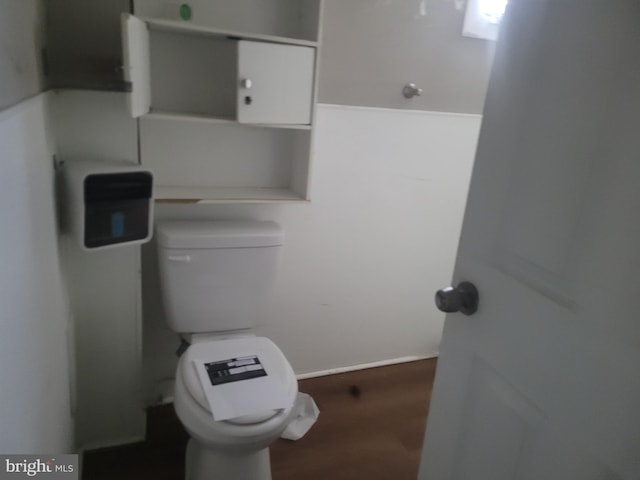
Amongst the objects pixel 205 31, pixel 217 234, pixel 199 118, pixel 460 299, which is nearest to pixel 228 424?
pixel 217 234

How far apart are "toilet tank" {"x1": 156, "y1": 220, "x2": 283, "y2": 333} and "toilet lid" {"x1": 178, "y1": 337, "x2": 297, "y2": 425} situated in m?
0.11

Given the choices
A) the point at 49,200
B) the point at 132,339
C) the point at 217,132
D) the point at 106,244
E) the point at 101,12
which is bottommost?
the point at 132,339

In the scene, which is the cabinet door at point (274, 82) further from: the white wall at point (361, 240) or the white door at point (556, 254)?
the white door at point (556, 254)

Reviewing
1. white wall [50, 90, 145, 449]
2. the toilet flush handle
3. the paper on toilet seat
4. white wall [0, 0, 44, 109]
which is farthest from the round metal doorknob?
white wall [50, 90, 145, 449]

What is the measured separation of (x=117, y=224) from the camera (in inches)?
50.6

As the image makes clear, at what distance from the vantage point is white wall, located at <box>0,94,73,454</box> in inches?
25.7

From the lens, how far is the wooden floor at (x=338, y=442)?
155cm

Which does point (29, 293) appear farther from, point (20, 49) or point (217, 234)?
point (217, 234)

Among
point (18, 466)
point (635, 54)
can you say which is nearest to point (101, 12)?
point (18, 466)

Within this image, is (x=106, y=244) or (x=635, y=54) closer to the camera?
(x=635, y=54)

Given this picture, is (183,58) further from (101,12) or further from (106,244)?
(106,244)

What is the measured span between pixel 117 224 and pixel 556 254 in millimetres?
1136

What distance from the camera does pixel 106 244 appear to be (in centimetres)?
127

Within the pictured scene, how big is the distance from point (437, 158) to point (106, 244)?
1.39 meters
